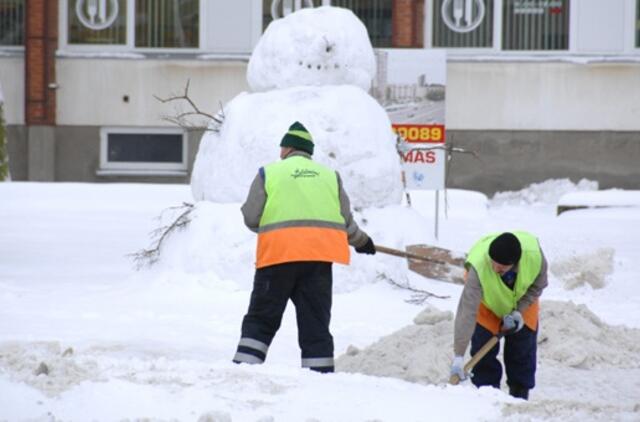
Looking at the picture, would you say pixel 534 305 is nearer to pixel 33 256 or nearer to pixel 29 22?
pixel 33 256

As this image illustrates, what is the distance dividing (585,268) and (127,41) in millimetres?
12220

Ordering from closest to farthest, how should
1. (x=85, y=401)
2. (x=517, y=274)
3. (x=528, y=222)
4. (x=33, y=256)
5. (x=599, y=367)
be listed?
(x=85, y=401) < (x=517, y=274) < (x=599, y=367) < (x=33, y=256) < (x=528, y=222)

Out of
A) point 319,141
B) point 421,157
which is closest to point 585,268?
point 421,157

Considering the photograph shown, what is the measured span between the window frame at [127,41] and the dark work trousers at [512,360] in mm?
16414

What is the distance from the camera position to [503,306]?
888 centimetres

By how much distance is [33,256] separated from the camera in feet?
49.9

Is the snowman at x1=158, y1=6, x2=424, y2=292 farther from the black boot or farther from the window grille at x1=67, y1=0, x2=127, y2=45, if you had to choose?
the window grille at x1=67, y1=0, x2=127, y2=45

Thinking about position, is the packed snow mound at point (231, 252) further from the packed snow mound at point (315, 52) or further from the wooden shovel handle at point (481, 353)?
the wooden shovel handle at point (481, 353)

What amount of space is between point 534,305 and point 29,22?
17.0 m

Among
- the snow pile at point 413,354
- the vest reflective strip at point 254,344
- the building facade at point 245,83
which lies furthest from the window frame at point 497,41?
the vest reflective strip at point 254,344

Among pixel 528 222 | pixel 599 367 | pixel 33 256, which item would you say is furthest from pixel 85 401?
pixel 528 222

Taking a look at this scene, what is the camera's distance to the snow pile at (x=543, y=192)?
24250 millimetres

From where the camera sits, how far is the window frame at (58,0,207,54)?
25016 mm

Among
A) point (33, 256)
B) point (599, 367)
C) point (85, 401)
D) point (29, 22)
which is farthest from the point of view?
point (29, 22)
